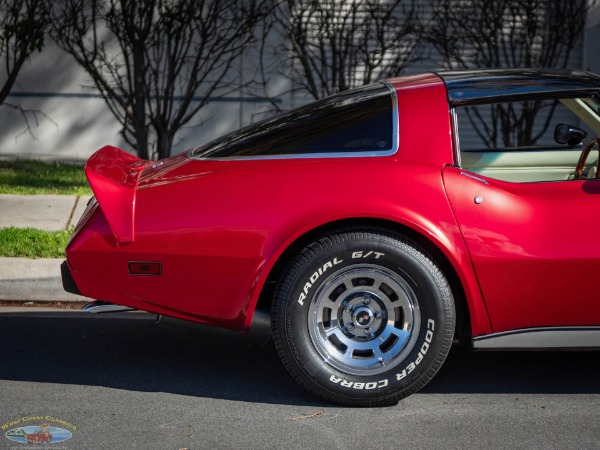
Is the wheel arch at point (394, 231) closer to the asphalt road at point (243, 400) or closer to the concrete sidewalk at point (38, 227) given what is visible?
the asphalt road at point (243, 400)

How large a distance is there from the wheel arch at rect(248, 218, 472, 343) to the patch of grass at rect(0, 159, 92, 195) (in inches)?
185

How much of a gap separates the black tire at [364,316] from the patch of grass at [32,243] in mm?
3033

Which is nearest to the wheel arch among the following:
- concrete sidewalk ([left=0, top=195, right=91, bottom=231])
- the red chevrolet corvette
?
the red chevrolet corvette

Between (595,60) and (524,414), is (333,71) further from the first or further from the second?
(524,414)

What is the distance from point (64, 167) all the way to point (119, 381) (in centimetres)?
645

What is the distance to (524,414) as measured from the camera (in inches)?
171

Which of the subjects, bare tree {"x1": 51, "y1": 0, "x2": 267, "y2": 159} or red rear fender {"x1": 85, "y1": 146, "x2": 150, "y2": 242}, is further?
bare tree {"x1": 51, "y1": 0, "x2": 267, "y2": 159}

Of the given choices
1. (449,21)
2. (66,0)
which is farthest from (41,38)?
(449,21)

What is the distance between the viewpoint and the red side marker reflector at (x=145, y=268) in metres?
4.46

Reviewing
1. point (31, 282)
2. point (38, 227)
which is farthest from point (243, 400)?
point (38, 227)

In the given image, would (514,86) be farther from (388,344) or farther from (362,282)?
(388,344)

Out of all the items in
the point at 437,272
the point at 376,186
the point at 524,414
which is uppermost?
the point at 376,186

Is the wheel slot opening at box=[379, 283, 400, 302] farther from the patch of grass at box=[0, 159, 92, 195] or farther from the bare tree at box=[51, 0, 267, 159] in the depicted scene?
the bare tree at box=[51, 0, 267, 159]

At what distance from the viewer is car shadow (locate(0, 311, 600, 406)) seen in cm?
472
